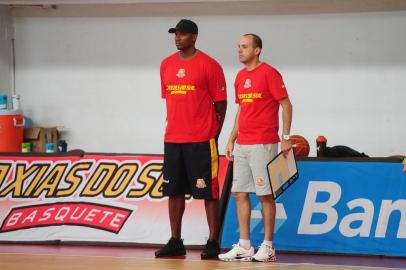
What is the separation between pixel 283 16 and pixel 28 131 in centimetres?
385

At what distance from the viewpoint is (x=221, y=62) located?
37.1 feet

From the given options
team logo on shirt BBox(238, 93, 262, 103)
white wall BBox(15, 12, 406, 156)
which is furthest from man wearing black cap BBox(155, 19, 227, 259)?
white wall BBox(15, 12, 406, 156)

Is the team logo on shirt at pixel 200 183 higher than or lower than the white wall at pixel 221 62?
lower

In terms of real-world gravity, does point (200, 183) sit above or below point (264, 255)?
above

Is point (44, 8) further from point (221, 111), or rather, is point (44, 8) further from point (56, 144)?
point (221, 111)

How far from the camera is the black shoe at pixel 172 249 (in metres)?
7.39

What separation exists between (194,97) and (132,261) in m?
1.52

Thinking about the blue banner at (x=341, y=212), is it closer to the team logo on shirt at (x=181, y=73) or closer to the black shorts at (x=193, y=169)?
the black shorts at (x=193, y=169)

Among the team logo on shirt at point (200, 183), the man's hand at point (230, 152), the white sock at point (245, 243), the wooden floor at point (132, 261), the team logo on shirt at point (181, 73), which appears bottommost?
the wooden floor at point (132, 261)

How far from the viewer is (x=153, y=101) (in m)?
11.6

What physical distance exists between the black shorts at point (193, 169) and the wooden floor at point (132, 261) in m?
0.59

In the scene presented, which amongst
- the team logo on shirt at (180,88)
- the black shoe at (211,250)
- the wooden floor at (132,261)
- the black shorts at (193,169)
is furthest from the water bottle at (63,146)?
the black shoe at (211,250)

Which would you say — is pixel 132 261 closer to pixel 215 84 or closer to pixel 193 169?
pixel 193 169

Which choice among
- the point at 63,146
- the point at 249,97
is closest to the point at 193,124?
the point at 249,97
